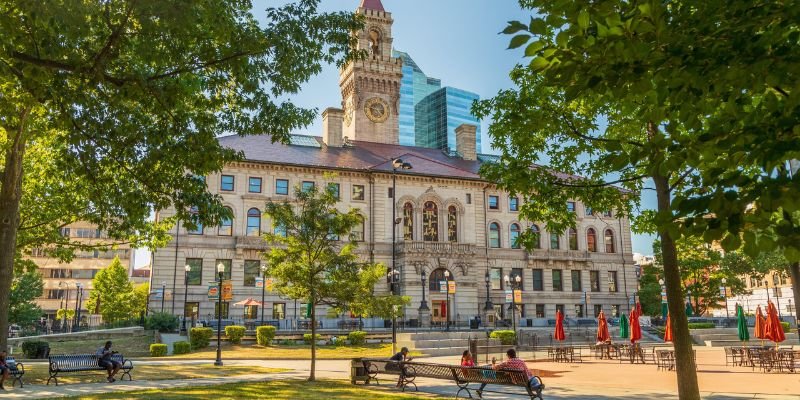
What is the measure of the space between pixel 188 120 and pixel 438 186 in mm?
41358

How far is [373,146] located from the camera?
6281 cm

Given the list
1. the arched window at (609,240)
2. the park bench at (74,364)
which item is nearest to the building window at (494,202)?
the arched window at (609,240)

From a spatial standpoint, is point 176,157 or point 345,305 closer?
point 176,157

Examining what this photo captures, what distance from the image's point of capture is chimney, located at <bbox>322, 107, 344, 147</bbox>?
57.7m

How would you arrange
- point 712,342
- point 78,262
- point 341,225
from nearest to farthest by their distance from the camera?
point 341,225
point 712,342
point 78,262

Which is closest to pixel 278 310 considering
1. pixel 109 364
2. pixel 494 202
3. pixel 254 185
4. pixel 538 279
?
pixel 254 185

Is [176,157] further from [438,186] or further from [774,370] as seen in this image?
→ [438,186]

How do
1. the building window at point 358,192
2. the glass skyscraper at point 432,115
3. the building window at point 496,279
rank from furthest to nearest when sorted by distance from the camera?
1. the glass skyscraper at point 432,115
2. the building window at point 496,279
3. the building window at point 358,192

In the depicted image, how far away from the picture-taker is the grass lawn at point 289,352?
3081 centimetres

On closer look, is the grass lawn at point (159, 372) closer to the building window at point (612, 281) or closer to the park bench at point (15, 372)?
the park bench at point (15, 372)

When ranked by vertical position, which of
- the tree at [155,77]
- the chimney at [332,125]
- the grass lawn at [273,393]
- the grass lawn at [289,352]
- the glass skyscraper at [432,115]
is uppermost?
the glass skyscraper at [432,115]

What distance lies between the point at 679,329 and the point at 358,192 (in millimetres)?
43780

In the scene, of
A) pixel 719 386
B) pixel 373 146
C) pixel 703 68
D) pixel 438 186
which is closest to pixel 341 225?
pixel 719 386

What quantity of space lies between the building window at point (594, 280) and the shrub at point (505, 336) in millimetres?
28551
